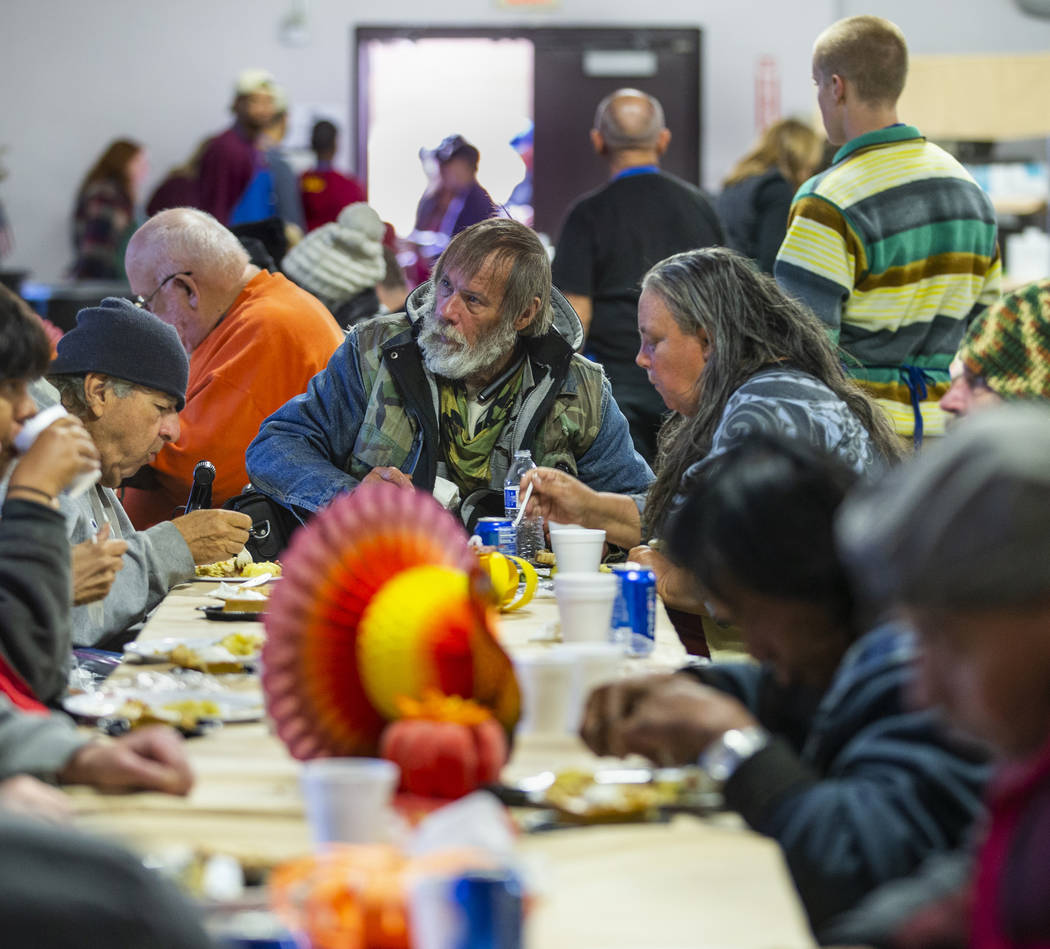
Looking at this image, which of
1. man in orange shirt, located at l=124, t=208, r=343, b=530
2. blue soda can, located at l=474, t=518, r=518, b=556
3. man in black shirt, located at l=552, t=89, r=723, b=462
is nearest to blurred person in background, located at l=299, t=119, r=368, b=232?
man in black shirt, located at l=552, t=89, r=723, b=462

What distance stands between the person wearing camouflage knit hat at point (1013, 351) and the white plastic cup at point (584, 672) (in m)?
0.85

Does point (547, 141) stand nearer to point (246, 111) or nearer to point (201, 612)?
point (246, 111)

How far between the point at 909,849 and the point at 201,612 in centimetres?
157

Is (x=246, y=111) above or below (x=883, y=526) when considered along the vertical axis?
above

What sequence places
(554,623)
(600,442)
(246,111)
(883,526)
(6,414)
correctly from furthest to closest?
1. (246,111)
2. (600,442)
3. (554,623)
4. (6,414)
5. (883,526)

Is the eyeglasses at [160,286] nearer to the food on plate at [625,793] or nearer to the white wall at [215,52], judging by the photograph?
the food on plate at [625,793]

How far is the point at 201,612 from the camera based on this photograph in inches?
96.9

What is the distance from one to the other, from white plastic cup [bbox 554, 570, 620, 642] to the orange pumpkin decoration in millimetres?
664

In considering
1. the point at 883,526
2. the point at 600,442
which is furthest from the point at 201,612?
the point at 883,526

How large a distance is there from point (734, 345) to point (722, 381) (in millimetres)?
78

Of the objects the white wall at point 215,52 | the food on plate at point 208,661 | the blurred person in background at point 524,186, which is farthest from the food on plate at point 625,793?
the white wall at point 215,52

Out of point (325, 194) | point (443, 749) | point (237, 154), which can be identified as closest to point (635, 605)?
point (443, 749)

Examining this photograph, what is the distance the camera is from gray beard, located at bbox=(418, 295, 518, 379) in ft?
10.8

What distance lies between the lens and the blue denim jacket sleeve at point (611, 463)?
346 cm
